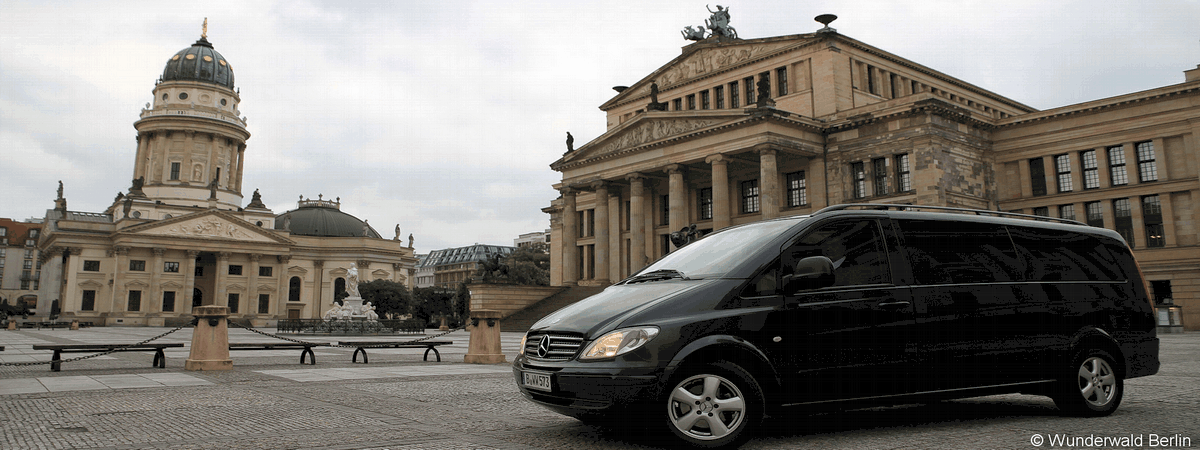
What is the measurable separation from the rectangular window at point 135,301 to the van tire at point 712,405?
290 ft

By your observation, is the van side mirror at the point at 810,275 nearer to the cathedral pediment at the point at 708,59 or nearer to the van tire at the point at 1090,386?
the van tire at the point at 1090,386

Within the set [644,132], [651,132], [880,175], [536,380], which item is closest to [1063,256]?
[536,380]

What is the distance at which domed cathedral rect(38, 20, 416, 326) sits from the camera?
77500 millimetres

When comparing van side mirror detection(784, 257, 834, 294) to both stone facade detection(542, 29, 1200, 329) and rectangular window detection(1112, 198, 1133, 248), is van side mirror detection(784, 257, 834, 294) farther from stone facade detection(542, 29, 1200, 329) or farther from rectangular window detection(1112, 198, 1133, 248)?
rectangular window detection(1112, 198, 1133, 248)

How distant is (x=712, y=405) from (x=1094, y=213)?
1662 inches

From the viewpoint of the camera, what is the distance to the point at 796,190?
4362cm

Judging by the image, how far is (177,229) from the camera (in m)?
79.9

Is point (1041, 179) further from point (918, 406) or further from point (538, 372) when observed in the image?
point (538, 372)

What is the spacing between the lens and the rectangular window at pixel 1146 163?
121 ft

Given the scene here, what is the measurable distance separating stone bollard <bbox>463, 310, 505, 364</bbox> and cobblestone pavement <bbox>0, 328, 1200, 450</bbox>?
4.48 m

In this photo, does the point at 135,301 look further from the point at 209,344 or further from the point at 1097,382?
the point at 1097,382

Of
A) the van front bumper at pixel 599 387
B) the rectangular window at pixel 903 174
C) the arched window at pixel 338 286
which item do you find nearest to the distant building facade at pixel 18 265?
the arched window at pixel 338 286

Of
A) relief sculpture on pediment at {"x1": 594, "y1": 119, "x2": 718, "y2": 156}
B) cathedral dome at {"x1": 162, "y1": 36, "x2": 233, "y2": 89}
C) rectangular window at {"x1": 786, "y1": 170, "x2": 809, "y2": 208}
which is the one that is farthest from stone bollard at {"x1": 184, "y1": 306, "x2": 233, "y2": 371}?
cathedral dome at {"x1": 162, "y1": 36, "x2": 233, "y2": 89}

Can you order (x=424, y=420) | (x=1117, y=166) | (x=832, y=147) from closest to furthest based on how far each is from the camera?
(x=424, y=420), (x=1117, y=166), (x=832, y=147)
